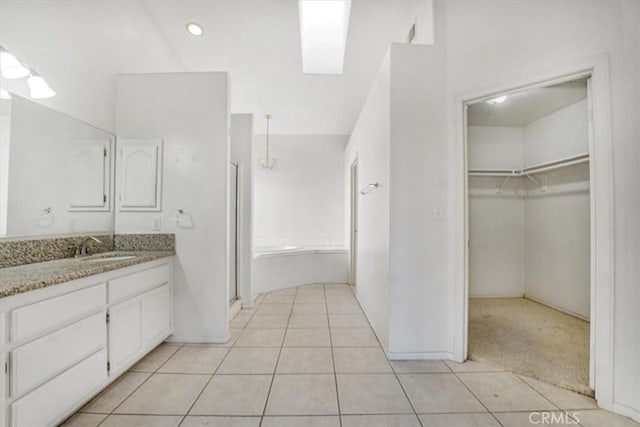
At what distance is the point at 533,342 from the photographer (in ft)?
7.83

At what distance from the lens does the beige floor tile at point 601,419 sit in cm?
144

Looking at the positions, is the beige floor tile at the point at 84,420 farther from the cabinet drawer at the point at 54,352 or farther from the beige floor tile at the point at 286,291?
the beige floor tile at the point at 286,291

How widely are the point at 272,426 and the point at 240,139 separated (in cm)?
282

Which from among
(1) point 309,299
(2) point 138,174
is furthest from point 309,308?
(2) point 138,174

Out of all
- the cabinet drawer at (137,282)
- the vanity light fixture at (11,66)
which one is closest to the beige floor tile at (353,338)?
the cabinet drawer at (137,282)

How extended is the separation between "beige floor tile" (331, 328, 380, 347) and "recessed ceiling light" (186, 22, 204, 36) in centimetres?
347

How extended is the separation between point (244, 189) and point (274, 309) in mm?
1484

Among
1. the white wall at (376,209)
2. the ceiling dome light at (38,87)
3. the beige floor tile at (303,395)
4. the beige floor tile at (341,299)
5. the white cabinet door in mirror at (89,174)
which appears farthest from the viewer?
the beige floor tile at (341,299)

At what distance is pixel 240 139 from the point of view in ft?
10.8

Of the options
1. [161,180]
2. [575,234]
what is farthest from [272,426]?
[575,234]

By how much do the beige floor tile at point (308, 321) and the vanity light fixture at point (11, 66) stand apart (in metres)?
2.74

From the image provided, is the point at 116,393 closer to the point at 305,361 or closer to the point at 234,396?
the point at 234,396

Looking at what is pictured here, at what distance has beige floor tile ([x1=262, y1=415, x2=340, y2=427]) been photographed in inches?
56.5

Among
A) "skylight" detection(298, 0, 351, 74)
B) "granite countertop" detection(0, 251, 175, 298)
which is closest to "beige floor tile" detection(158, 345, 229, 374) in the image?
"granite countertop" detection(0, 251, 175, 298)
